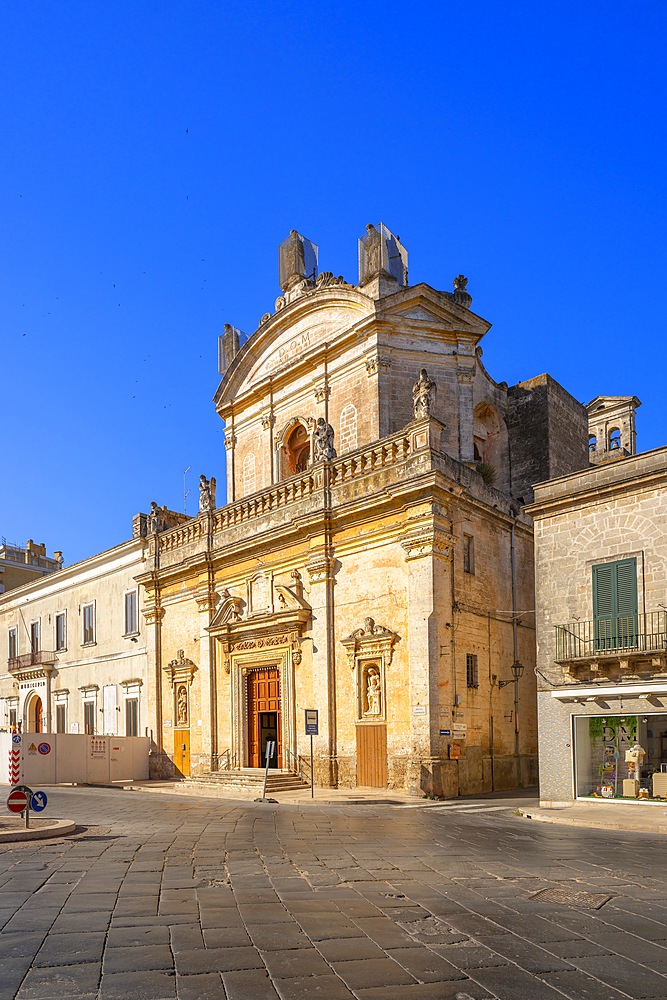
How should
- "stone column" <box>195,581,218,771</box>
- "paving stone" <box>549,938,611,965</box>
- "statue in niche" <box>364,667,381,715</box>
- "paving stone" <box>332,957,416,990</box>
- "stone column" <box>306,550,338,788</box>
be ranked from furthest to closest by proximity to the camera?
"stone column" <box>195,581,218,771</box> → "stone column" <box>306,550,338,788</box> → "statue in niche" <box>364,667,381,715</box> → "paving stone" <box>549,938,611,965</box> → "paving stone" <box>332,957,416,990</box>

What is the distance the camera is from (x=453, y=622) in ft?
74.8

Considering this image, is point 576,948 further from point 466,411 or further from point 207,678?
point 207,678

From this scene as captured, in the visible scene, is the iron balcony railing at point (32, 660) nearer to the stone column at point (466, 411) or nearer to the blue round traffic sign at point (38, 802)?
the stone column at point (466, 411)

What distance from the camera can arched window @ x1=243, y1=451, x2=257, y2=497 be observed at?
33188 millimetres

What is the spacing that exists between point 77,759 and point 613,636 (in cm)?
1950

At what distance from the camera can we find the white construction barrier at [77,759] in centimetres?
2986

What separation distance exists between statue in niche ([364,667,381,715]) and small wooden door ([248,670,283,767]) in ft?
14.1

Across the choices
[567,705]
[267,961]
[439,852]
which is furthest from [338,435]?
[267,961]

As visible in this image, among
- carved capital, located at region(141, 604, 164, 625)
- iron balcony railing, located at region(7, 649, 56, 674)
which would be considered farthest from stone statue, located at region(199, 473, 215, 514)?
iron balcony railing, located at region(7, 649, 56, 674)

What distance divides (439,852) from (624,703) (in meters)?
7.50

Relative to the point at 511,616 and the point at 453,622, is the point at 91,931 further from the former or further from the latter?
the point at 511,616

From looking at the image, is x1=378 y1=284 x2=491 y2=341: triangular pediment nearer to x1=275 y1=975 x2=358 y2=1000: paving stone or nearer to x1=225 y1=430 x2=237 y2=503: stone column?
x1=225 y1=430 x2=237 y2=503: stone column

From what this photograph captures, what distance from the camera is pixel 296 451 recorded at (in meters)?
32.2

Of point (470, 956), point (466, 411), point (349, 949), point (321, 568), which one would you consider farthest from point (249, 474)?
point (470, 956)
